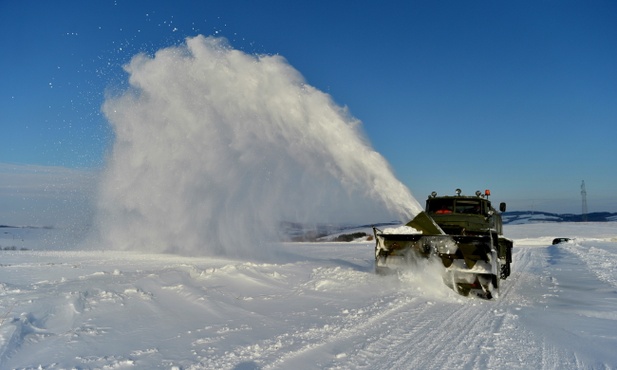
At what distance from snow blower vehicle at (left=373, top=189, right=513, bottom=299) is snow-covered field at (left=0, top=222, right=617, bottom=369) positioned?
0.36m

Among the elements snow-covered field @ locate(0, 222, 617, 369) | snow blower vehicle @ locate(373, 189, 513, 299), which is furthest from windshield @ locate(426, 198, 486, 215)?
snow-covered field @ locate(0, 222, 617, 369)

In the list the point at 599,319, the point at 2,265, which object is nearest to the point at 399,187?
the point at 599,319

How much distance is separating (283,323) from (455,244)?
16.4 ft

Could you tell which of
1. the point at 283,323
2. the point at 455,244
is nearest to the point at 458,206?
the point at 455,244

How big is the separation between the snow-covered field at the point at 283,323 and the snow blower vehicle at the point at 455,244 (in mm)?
362

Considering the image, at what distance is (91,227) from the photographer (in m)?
20.8

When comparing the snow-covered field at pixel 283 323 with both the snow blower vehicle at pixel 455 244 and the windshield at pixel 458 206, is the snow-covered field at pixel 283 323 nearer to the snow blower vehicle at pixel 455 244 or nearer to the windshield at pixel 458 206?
the snow blower vehicle at pixel 455 244

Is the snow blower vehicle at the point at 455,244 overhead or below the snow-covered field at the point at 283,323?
overhead

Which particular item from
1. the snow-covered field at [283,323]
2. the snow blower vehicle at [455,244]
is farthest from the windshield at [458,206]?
the snow-covered field at [283,323]

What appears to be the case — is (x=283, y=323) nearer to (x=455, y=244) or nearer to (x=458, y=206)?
(x=455, y=244)

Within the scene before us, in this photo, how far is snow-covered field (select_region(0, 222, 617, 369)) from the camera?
196 inches

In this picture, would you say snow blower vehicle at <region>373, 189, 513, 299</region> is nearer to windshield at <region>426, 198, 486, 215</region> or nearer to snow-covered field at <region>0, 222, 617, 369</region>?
windshield at <region>426, 198, 486, 215</region>

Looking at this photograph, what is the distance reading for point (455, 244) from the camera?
10.0 metres

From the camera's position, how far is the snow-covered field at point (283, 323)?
196 inches
